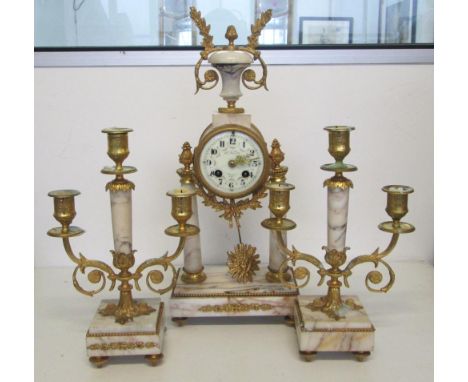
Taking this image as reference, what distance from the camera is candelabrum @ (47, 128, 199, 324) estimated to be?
1.14m

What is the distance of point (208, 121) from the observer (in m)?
1.64

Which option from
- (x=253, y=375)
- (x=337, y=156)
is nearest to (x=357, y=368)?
(x=253, y=375)

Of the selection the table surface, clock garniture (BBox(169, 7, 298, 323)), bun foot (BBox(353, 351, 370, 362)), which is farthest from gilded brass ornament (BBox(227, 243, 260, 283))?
bun foot (BBox(353, 351, 370, 362))

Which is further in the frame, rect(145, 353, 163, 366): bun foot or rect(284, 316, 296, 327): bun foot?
rect(284, 316, 296, 327): bun foot

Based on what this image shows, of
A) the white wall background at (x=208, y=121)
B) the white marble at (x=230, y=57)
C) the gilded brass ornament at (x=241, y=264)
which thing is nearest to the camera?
the white marble at (x=230, y=57)

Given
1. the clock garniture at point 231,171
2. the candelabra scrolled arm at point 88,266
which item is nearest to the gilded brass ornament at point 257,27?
the clock garniture at point 231,171

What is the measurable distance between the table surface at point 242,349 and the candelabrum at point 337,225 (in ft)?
0.40

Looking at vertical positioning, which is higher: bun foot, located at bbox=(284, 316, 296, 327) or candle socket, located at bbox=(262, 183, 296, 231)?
candle socket, located at bbox=(262, 183, 296, 231)

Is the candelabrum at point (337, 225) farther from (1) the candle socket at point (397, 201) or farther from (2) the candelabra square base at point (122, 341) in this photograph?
(2) the candelabra square base at point (122, 341)

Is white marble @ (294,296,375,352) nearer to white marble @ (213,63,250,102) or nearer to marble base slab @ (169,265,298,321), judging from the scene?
marble base slab @ (169,265,298,321)

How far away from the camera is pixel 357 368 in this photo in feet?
3.80

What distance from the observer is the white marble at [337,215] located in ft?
3.99

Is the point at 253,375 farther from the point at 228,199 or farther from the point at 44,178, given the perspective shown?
the point at 44,178

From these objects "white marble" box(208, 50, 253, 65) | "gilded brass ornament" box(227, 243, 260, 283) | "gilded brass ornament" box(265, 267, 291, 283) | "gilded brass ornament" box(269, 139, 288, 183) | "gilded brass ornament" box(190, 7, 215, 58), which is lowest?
"gilded brass ornament" box(265, 267, 291, 283)
